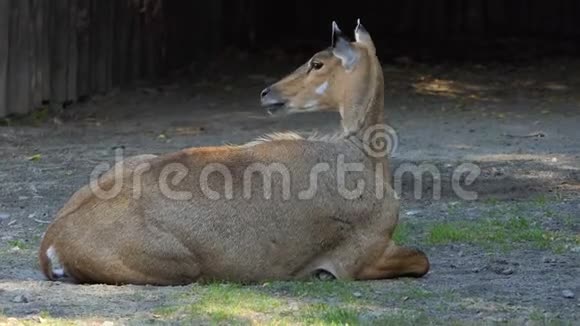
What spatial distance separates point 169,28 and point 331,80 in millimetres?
10937

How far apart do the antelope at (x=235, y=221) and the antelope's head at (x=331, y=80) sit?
61 centimetres

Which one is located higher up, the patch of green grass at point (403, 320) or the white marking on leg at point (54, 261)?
the patch of green grass at point (403, 320)

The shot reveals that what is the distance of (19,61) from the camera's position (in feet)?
50.2

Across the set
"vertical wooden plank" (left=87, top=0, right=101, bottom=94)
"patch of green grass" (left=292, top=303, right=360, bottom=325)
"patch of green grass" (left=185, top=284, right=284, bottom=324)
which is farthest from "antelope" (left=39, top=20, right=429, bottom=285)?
"vertical wooden plank" (left=87, top=0, right=101, bottom=94)

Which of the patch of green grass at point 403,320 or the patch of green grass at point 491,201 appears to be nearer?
the patch of green grass at point 403,320

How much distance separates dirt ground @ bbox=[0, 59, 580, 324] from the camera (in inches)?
269

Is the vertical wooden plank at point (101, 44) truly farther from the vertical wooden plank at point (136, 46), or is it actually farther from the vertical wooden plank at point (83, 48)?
the vertical wooden plank at point (136, 46)

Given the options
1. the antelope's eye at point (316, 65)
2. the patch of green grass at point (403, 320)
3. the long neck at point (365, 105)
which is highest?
the antelope's eye at point (316, 65)

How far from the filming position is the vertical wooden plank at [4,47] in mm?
14836

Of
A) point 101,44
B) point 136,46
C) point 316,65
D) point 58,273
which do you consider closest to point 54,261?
point 58,273

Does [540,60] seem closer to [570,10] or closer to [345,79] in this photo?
[570,10]

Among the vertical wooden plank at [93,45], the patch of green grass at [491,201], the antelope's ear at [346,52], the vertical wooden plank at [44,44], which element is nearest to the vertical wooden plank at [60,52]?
the vertical wooden plank at [44,44]

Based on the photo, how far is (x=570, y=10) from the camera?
22.3 meters

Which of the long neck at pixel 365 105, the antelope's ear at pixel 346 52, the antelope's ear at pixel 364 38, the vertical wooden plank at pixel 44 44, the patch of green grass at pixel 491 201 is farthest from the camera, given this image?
the vertical wooden plank at pixel 44 44
